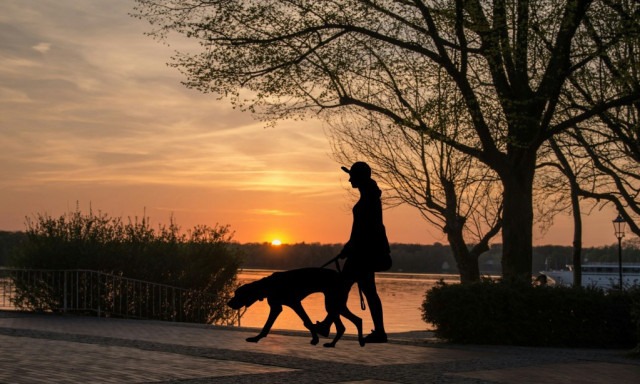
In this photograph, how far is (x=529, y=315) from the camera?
711 inches

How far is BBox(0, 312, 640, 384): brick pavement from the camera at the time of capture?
434 inches

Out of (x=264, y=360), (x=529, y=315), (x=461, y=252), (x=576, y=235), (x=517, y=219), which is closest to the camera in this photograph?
(x=264, y=360)

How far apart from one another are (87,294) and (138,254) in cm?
235

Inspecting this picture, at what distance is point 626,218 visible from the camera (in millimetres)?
39500

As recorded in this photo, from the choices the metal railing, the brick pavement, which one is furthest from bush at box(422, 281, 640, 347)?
the metal railing

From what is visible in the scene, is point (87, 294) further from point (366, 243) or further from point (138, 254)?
point (366, 243)

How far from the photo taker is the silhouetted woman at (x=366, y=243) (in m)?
5.55

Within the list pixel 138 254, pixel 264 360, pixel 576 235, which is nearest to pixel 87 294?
pixel 138 254

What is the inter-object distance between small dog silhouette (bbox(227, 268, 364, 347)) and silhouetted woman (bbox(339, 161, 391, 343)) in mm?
100

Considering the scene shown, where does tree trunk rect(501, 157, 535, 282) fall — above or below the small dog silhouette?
above

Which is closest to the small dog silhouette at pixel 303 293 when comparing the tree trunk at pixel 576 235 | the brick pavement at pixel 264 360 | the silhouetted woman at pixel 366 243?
the silhouetted woman at pixel 366 243

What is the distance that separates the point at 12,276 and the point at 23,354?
500 inches

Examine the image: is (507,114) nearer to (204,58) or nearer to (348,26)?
(348,26)

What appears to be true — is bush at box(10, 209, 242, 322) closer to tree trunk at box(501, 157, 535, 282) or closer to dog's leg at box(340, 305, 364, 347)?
tree trunk at box(501, 157, 535, 282)
